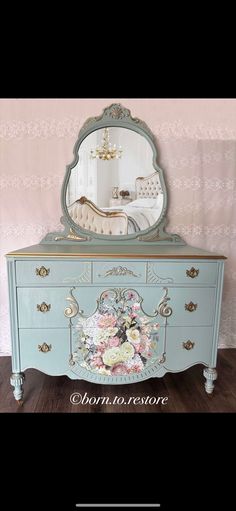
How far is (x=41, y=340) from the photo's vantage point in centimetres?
168

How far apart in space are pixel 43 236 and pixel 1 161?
25.5 inches

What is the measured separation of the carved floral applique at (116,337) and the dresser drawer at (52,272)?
189 mm

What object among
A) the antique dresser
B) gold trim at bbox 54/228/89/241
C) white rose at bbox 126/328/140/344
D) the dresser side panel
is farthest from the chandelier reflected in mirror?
white rose at bbox 126/328/140/344

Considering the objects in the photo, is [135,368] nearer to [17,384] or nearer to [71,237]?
A: [17,384]

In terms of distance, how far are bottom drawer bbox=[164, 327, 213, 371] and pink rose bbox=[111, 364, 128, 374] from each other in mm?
264

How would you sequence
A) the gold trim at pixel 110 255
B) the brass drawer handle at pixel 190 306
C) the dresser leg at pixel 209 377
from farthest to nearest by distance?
the dresser leg at pixel 209 377 → the brass drawer handle at pixel 190 306 → the gold trim at pixel 110 255

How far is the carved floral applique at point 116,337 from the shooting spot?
5.45ft

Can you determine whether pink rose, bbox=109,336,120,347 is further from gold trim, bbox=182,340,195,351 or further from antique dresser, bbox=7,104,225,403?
gold trim, bbox=182,340,195,351

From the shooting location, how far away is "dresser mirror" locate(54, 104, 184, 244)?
2014mm

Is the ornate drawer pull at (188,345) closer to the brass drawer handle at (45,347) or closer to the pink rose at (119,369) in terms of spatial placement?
the pink rose at (119,369)

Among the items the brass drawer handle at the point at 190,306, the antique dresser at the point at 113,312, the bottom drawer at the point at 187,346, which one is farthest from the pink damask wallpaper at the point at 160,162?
the bottom drawer at the point at 187,346

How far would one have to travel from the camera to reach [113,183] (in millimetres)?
2010

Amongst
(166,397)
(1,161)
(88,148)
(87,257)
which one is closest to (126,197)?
(88,148)

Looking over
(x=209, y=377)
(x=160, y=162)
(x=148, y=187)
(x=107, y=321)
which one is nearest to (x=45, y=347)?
(x=107, y=321)
